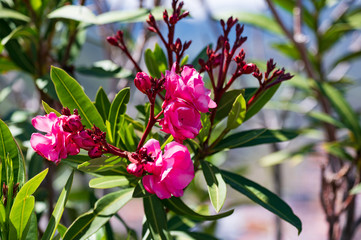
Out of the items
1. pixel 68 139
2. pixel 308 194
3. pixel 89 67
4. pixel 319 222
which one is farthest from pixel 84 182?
pixel 308 194

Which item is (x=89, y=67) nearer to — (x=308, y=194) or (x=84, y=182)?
(x=84, y=182)

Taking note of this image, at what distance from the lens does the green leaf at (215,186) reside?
1.71 ft

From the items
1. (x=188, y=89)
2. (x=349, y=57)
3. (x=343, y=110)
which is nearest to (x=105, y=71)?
(x=188, y=89)

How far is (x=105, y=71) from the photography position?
1014 millimetres

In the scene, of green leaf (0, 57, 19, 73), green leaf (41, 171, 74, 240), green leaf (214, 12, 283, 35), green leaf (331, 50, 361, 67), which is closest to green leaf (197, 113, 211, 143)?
green leaf (41, 171, 74, 240)

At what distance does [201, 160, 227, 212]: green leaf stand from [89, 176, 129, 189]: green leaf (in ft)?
0.44

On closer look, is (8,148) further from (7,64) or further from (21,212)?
(7,64)

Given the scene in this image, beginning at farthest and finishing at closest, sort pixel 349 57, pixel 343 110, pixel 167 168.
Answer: pixel 349 57 → pixel 343 110 → pixel 167 168

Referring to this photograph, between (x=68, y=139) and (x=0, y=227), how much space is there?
0.20 m

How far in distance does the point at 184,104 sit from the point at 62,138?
0.17 meters

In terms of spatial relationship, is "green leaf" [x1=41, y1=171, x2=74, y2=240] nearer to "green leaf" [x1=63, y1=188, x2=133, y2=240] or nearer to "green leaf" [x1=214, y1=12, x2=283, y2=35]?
"green leaf" [x1=63, y1=188, x2=133, y2=240]

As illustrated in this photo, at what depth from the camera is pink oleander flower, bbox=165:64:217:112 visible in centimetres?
50

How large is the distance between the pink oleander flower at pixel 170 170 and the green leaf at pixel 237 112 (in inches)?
5.4

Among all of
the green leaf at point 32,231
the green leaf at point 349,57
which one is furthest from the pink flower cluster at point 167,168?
the green leaf at point 349,57
